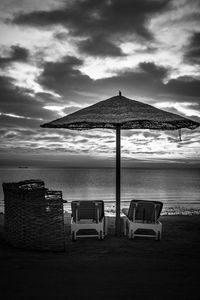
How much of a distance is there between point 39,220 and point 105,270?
1.40 metres

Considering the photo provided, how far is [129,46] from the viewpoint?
35.0ft

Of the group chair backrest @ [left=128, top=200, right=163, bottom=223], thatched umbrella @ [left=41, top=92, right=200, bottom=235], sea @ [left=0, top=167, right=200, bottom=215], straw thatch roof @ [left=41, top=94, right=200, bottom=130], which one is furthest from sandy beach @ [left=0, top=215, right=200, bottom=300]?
sea @ [left=0, top=167, right=200, bottom=215]

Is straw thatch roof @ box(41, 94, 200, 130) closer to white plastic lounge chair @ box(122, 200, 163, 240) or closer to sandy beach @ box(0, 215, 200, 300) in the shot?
white plastic lounge chair @ box(122, 200, 163, 240)

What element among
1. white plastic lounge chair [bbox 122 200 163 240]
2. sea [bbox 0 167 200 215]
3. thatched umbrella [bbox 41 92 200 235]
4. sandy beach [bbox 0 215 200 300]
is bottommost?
sea [bbox 0 167 200 215]

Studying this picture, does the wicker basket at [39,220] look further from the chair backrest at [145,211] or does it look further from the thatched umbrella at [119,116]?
the chair backrest at [145,211]

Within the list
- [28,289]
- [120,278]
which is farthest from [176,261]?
[28,289]

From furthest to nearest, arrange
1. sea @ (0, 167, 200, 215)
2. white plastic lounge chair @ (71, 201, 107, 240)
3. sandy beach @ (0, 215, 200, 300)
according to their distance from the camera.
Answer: sea @ (0, 167, 200, 215) < white plastic lounge chair @ (71, 201, 107, 240) < sandy beach @ (0, 215, 200, 300)

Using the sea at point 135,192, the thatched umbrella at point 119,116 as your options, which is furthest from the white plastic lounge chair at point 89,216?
the sea at point 135,192

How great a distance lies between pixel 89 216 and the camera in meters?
5.54

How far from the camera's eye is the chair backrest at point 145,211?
5254mm

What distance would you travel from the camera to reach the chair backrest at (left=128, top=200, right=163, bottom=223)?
525cm

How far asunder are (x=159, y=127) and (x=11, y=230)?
3779mm

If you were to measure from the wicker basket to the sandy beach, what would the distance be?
6.2 inches

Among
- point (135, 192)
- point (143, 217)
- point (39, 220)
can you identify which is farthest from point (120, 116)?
point (135, 192)
